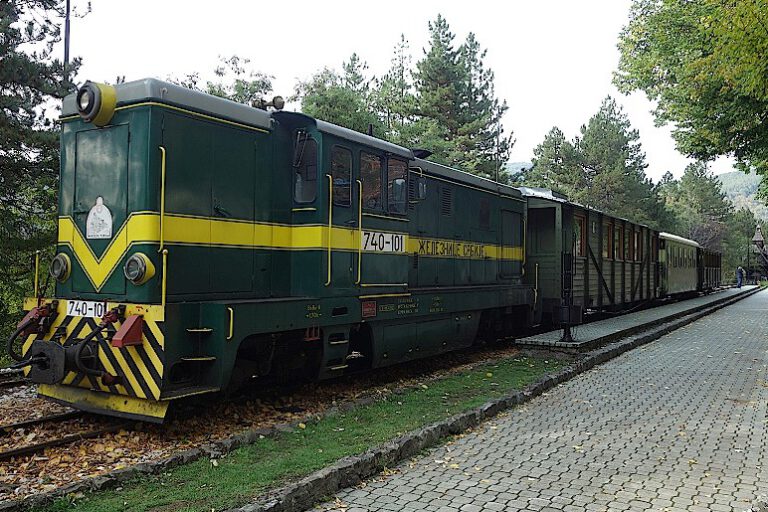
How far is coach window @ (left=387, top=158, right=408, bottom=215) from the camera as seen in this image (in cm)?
895

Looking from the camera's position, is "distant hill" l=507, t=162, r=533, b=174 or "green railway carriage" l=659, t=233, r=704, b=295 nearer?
"green railway carriage" l=659, t=233, r=704, b=295

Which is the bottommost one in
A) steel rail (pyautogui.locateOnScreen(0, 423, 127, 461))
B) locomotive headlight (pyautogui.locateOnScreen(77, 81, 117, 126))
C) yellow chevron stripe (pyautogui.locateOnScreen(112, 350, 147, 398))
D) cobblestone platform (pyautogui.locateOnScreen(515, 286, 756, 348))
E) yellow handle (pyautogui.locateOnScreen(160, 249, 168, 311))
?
steel rail (pyautogui.locateOnScreen(0, 423, 127, 461))

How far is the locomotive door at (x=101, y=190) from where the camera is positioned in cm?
648

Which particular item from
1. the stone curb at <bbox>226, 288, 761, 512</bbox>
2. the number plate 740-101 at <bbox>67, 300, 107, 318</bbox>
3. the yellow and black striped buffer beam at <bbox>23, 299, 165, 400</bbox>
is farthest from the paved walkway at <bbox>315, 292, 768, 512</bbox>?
the number plate 740-101 at <bbox>67, 300, 107, 318</bbox>

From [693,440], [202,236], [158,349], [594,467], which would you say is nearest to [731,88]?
[693,440]

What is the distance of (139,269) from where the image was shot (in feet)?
19.9

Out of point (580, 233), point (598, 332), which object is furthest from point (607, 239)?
point (598, 332)

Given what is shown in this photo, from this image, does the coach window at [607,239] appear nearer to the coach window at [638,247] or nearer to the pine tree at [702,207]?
the coach window at [638,247]

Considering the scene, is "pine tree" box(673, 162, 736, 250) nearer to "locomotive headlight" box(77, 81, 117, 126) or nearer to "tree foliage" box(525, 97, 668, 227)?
"tree foliage" box(525, 97, 668, 227)

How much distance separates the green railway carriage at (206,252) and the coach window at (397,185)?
0.03 metres

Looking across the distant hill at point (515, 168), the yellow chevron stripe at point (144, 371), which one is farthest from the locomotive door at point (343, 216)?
the distant hill at point (515, 168)

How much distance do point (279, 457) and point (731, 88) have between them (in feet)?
43.8

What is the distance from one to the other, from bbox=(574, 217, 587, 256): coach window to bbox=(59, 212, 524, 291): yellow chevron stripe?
32.5 feet

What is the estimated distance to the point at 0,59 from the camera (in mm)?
12711
